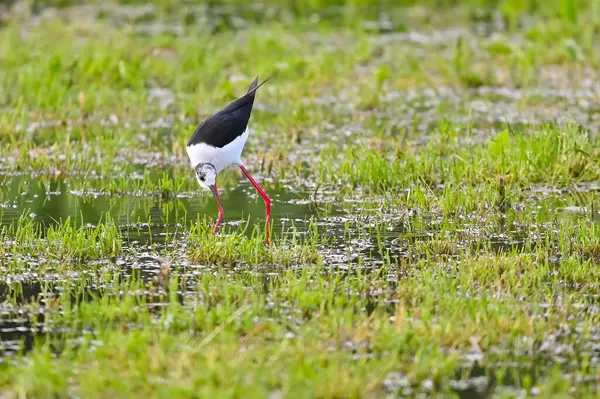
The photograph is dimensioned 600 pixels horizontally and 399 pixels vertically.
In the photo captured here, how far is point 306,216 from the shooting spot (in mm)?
7996

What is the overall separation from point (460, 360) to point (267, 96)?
7881 millimetres

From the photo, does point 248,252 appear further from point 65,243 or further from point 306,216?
point 306,216

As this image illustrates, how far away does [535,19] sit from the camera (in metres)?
17.1

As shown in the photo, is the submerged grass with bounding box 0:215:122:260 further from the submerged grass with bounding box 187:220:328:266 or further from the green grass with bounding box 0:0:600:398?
the submerged grass with bounding box 187:220:328:266

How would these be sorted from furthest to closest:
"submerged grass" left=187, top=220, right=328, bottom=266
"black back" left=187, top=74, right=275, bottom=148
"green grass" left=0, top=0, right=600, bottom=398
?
"black back" left=187, top=74, right=275, bottom=148, "submerged grass" left=187, top=220, right=328, bottom=266, "green grass" left=0, top=0, right=600, bottom=398

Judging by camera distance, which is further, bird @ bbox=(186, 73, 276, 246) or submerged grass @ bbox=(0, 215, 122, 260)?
bird @ bbox=(186, 73, 276, 246)

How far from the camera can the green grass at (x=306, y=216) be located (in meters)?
4.89

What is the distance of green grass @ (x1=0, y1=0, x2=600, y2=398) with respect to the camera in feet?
16.0

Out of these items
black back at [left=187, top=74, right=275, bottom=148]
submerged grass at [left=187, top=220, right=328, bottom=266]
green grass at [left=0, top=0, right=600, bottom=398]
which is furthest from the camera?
black back at [left=187, top=74, right=275, bottom=148]

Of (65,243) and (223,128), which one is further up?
(223,128)

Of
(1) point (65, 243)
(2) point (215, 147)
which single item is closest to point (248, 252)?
(1) point (65, 243)

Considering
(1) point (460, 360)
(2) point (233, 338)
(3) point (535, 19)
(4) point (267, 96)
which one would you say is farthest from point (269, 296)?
(3) point (535, 19)

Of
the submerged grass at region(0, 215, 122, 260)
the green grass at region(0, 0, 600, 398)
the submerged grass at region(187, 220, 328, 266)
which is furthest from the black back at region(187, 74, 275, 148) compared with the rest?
the submerged grass at region(187, 220, 328, 266)

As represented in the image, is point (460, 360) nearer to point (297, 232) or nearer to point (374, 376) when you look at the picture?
point (374, 376)
